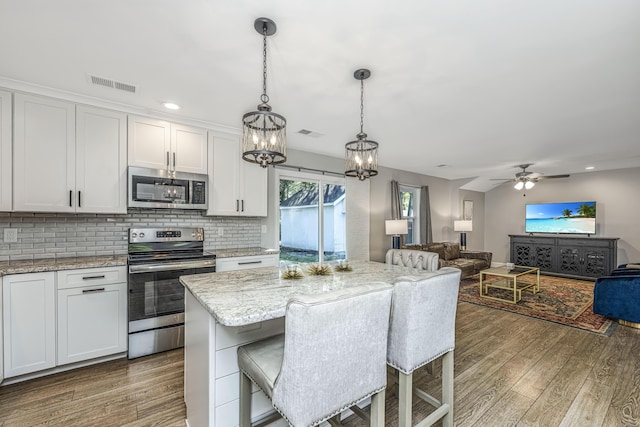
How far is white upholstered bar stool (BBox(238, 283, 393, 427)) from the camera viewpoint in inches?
41.9

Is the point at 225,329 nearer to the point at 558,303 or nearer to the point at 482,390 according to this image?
the point at 482,390

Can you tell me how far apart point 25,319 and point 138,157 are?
1.68 metres

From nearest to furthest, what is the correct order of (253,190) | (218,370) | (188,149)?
(218,370)
(188,149)
(253,190)

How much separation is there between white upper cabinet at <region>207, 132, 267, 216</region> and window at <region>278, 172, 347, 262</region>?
0.58 metres

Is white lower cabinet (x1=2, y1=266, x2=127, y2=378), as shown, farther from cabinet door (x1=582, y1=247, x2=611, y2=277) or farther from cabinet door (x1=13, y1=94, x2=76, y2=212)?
cabinet door (x1=582, y1=247, x2=611, y2=277)

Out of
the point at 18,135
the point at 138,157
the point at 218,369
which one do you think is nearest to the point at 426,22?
the point at 218,369

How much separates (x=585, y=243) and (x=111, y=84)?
29.0ft

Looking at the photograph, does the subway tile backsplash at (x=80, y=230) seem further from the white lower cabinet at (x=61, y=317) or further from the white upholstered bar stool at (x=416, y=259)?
the white upholstered bar stool at (x=416, y=259)

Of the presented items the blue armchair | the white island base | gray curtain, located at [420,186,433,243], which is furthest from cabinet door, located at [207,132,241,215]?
the blue armchair

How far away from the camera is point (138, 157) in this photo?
9.88ft

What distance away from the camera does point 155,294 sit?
2.82m

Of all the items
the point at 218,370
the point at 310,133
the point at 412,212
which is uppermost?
the point at 310,133

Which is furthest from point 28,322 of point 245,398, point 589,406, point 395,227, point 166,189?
point 395,227

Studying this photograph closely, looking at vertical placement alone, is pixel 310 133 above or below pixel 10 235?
above
